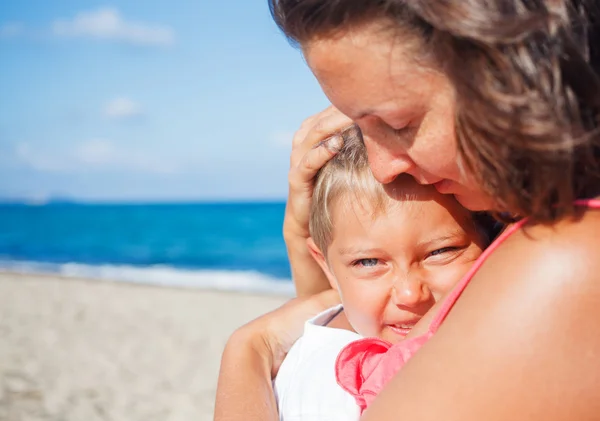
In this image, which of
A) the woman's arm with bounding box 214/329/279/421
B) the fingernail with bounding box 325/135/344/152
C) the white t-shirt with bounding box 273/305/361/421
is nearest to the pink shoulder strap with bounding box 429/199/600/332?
the white t-shirt with bounding box 273/305/361/421

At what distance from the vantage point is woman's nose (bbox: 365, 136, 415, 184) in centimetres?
180

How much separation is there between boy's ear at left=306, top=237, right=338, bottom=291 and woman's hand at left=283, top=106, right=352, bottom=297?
73mm

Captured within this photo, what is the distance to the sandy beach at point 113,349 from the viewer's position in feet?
22.9

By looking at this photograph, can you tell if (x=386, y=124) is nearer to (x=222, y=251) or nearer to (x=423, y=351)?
(x=423, y=351)

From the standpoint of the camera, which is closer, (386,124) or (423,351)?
(423,351)

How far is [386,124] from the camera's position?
5.61ft

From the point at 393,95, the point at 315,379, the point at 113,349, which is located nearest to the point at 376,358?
the point at 315,379

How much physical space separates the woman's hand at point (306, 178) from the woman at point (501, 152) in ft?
2.89

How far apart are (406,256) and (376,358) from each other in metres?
0.38

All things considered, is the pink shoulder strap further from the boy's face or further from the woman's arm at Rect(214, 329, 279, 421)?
the woman's arm at Rect(214, 329, 279, 421)

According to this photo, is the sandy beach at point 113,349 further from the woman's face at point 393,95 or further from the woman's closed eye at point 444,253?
the woman's face at point 393,95

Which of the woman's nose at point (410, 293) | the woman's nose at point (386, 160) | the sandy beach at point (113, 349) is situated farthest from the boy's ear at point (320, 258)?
the sandy beach at point (113, 349)

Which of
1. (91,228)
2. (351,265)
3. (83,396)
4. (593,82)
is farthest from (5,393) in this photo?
(91,228)

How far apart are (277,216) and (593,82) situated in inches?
2063
